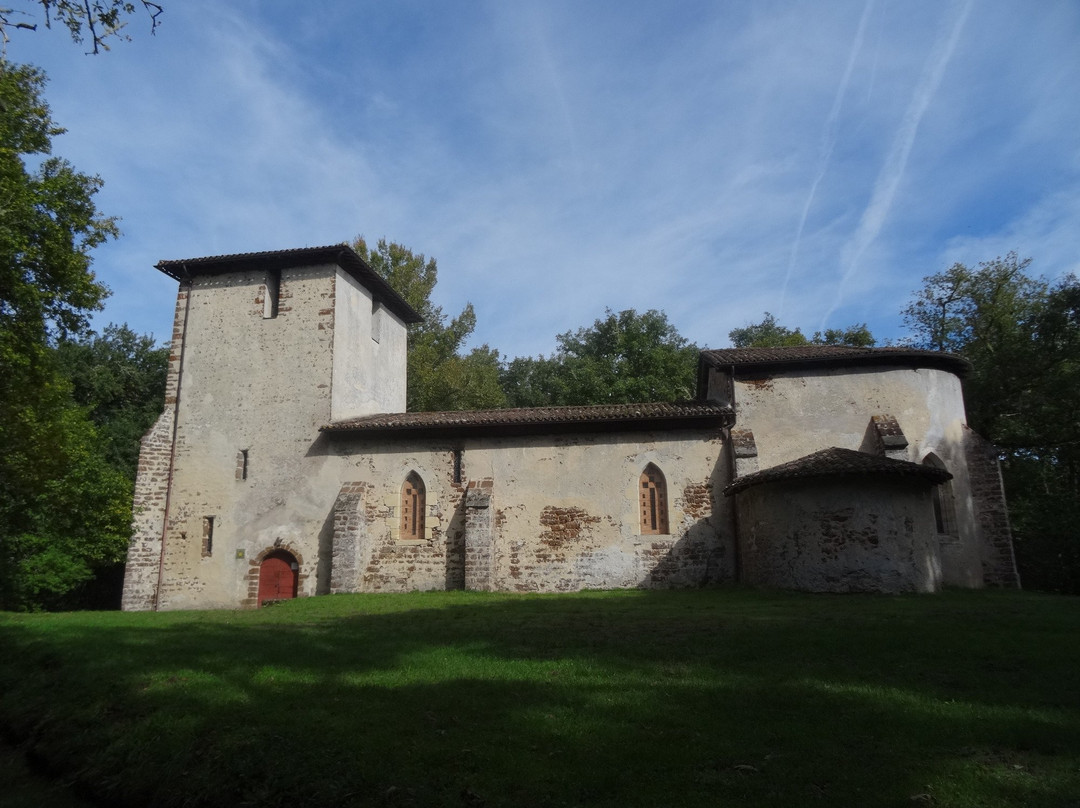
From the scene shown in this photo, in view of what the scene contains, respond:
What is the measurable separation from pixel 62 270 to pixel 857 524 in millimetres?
19131

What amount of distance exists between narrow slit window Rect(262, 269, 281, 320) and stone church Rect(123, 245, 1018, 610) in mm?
665

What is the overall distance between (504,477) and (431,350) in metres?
17.3

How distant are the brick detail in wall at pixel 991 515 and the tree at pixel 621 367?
1415cm

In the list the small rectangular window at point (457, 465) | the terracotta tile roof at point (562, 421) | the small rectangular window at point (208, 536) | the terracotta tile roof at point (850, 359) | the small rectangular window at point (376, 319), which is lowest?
the small rectangular window at point (208, 536)

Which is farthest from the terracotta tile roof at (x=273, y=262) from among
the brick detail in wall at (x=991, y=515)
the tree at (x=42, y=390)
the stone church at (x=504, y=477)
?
the brick detail in wall at (x=991, y=515)

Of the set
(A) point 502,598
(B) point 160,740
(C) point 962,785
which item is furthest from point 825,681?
(A) point 502,598

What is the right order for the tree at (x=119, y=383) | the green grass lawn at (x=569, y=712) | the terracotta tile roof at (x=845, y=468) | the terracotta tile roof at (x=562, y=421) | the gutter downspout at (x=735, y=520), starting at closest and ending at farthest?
the green grass lawn at (x=569, y=712), the terracotta tile roof at (x=845, y=468), the gutter downspout at (x=735, y=520), the terracotta tile roof at (x=562, y=421), the tree at (x=119, y=383)

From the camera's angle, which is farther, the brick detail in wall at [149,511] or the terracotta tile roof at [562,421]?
the brick detail in wall at [149,511]

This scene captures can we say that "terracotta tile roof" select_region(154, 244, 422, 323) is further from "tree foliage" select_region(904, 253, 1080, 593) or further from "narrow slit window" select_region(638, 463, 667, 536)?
"tree foliage" select_region(904, 253, 1080, 593)

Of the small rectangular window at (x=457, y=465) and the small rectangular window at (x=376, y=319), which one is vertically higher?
the small rectangular window at (x=376, y=319)

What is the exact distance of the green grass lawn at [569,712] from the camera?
4863mm

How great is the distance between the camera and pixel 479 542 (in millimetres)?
17859

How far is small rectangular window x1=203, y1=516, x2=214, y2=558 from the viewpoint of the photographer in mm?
19344

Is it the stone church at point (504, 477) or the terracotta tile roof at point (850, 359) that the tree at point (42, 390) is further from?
the terracotta tile roof at point (850, 359)
